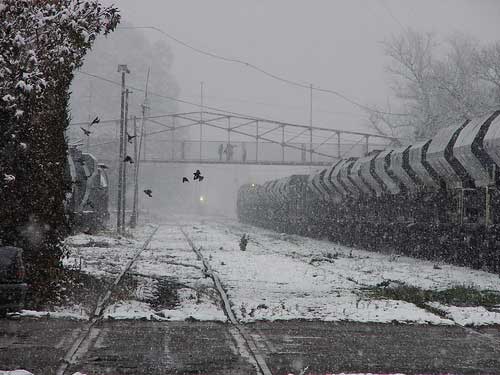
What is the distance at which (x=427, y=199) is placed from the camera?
78.5 ft

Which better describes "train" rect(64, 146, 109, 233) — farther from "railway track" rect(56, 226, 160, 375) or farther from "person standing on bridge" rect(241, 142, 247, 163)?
"person standing on bridge" rect(241, 142, 247, 163)

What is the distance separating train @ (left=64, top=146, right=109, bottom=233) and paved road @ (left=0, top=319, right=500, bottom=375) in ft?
54.7

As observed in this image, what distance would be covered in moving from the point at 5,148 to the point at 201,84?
9482cm

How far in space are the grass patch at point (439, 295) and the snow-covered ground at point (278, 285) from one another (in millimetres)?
285

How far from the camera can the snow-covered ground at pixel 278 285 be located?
10.3 m

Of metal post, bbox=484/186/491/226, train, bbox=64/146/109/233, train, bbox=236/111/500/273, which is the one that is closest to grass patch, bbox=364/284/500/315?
metal post, bbox=484/186/491/226

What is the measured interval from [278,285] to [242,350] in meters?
6.72

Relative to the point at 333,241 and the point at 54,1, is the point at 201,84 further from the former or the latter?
the point at 54,1

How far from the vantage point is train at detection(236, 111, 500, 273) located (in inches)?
766

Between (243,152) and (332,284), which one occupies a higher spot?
(243,152)

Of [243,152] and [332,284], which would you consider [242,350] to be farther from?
[243,152]

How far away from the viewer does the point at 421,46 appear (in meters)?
61.9

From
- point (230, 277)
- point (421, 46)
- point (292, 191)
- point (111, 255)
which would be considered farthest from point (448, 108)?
point (230, 277)

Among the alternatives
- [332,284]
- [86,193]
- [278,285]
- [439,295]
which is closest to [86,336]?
[278,285]
